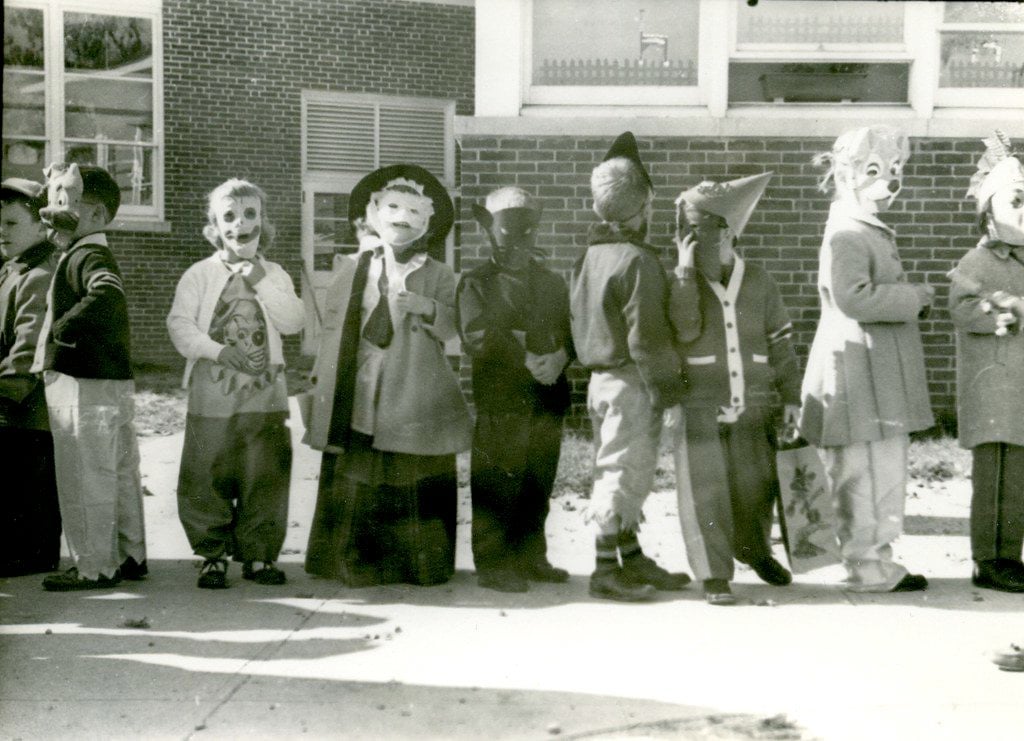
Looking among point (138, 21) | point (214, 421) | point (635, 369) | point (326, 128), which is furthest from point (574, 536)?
point (138, 21)

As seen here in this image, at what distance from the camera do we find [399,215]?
15.4 feet

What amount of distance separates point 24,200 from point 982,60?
3773 mm

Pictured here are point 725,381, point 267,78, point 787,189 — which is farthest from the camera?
point 787,189

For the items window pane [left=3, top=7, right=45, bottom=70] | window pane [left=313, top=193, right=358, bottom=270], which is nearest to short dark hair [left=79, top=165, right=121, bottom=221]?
window pane [left=3, top=7, right=45, bottom=70]

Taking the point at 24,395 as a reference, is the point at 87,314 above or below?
above

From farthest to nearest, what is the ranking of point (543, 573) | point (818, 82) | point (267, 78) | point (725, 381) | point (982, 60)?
point (818, 82), point (982, 60), point (543, 573), point (725, 381), point (267, 78)

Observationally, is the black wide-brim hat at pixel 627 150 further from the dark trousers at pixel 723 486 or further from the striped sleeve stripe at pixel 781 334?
the dark trousers at pixel 723 486

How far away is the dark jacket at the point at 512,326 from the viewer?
4.66 m

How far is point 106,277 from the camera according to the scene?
15.3ft

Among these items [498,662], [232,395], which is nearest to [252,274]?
[232,395]

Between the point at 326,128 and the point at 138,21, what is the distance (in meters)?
0.75

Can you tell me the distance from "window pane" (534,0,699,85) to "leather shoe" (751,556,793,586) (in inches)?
74.7

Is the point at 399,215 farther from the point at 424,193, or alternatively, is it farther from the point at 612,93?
the point at 612,93

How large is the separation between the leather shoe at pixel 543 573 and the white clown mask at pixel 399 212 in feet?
4.33
